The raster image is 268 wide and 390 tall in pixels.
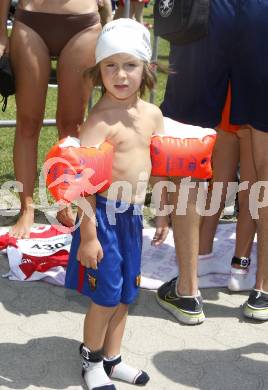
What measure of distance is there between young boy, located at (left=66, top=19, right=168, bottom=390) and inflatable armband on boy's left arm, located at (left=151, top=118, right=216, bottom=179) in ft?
0.16

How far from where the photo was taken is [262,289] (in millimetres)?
3463

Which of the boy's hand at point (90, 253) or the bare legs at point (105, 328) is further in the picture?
the bare legs at point (105, 328)

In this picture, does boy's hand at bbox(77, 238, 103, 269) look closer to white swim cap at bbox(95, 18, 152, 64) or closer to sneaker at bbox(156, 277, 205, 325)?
white swim cap at bbox(95, 18, 152, 64)

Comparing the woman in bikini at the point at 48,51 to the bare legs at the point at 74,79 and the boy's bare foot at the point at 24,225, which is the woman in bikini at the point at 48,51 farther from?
the boy's bare foot at the point at 24,225

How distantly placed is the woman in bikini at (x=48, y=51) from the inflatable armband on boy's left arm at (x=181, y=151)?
3.38 feet

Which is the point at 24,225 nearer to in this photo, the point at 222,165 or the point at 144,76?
the point at 222,165

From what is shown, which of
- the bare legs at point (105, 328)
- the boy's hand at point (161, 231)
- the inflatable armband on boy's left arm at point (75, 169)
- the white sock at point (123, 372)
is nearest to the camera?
the inflatable armband on boy's left arm at point (75, 169)

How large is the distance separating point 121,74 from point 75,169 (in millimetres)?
383

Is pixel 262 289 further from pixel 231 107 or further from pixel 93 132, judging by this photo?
pixel 93 132

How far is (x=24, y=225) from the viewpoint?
4.11 metres

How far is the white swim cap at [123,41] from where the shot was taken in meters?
2.57

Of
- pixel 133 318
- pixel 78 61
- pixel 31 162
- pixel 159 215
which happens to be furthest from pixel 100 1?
pixel 133 318

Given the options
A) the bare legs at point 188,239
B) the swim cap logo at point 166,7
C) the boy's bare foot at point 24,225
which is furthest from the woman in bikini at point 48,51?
the bare legs at point 188,239

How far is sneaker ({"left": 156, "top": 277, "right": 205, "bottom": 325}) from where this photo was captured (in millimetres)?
3328
